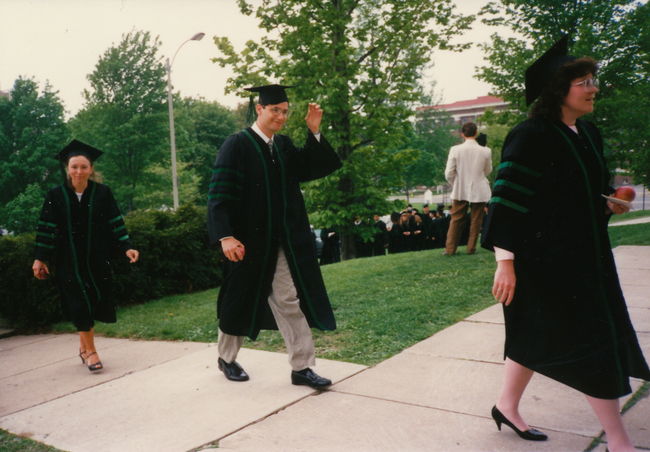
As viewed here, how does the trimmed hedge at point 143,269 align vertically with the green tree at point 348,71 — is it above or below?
below

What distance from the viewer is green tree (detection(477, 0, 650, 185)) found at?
41.8ft

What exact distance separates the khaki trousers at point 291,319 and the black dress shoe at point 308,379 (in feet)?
0.12

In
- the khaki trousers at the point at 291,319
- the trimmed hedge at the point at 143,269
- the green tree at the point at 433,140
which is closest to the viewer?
the khaki trousers at the point at 291,319

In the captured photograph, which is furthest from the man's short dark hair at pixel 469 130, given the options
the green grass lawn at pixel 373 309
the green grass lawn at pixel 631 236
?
the green grass lawn at pixel 631 236

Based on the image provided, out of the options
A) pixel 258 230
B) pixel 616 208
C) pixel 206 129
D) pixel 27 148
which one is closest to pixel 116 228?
pixel 258 230

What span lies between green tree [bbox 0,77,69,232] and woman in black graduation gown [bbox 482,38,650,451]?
1212 inches

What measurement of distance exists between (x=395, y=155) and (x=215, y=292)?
277 inches

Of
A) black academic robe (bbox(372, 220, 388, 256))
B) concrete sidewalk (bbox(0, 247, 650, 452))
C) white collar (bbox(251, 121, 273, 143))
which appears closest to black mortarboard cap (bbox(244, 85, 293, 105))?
white collar (bbox(251, 121, 273, 143))

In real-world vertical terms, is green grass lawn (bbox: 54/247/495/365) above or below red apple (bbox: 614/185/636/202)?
below

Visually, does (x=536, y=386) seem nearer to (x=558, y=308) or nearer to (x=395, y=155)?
(x=558, y=308)

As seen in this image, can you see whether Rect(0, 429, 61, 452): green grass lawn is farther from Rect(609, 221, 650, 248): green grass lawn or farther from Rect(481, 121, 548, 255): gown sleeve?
Rect(609, 221, 650, 248): green grass lawn

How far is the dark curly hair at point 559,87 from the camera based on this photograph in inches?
102

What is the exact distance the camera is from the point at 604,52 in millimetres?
13586

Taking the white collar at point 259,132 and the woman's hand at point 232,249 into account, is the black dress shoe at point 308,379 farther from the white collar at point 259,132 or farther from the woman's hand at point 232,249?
the white collar at point 259,132
